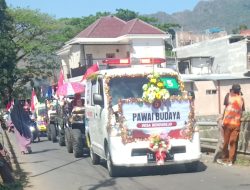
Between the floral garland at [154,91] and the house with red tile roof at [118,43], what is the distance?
3847 centimetres

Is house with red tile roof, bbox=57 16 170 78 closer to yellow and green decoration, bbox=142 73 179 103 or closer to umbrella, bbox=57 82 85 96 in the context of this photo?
umbrella, bbox=57 82 85 96

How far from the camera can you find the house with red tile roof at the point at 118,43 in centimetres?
5134

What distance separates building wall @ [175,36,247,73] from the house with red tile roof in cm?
493

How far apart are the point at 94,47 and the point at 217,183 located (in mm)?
42843

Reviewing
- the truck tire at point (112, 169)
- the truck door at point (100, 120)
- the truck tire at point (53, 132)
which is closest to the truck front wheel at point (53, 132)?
the truck tire at point (53, 132)

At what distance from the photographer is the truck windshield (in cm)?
1204

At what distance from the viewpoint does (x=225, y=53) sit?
51.7 meters

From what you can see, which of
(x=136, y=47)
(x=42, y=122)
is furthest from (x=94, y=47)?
(x=42, y=122)

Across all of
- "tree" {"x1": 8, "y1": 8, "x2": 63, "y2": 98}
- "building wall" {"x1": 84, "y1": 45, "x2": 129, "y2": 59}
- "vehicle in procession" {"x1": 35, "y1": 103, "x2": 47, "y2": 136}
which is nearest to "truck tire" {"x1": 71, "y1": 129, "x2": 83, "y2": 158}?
"vehicle in procession" {"x1": 35, "y1": 103, "x2": 47, "y2": 136}

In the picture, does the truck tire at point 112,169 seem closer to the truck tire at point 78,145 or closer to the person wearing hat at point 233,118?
the person wearing hat at point 233,118

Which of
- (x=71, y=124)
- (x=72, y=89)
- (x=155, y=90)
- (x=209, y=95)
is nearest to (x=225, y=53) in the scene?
(x=209, y=95)

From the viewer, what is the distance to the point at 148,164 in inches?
448

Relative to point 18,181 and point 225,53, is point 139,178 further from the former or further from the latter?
point 225,53

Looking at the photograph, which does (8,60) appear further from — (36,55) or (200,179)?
(36,55)
